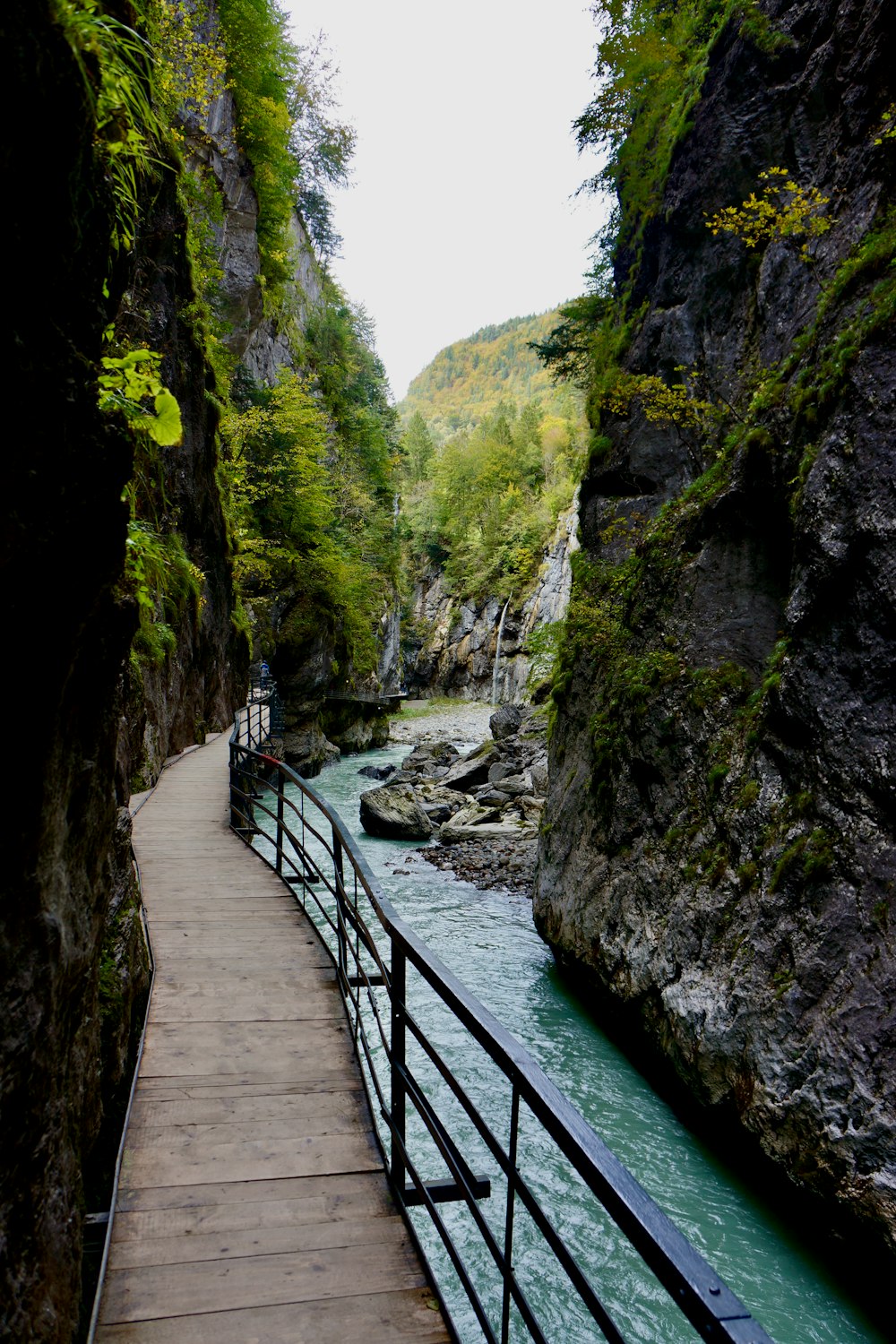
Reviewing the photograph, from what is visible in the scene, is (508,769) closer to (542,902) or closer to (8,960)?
(542,902)

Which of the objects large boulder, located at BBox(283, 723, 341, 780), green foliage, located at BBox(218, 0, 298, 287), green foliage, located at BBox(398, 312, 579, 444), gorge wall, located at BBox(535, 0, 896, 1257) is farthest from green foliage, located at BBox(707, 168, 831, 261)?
green foliage, located at BBox(398, 312, 579, 444)

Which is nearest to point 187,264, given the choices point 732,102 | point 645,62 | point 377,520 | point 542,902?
point 645,62

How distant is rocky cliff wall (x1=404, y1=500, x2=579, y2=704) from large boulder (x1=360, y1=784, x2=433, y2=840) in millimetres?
24099

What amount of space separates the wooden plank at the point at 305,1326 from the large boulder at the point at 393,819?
12.7m

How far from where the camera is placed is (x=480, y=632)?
5109 cm

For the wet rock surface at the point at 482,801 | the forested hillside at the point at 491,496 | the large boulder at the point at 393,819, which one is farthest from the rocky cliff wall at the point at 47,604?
the forested hillside at the point at 491,496

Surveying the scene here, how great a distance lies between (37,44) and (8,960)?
212 cm

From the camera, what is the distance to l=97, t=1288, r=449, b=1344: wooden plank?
2359 mm

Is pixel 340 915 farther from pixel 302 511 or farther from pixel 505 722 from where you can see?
pixel 505 722

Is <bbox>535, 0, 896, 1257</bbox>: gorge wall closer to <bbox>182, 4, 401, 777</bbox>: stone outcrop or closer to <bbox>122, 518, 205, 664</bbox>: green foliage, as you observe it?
<bbox>122, 518, 205, 664</bbox>: green foliage

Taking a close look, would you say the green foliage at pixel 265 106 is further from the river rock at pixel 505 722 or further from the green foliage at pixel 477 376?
the green foliage at pixel 477 376

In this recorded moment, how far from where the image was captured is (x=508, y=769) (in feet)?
68.4

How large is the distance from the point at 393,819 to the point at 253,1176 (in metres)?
12.1

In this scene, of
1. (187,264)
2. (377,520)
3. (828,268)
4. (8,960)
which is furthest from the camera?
(377,520)
